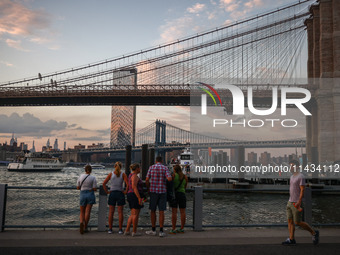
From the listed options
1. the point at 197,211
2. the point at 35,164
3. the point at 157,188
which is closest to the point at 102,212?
the point at 157,188

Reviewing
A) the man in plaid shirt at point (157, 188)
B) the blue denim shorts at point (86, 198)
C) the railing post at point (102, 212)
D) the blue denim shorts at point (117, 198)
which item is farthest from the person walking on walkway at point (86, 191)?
the man in plaid shirt at point (157, 188)

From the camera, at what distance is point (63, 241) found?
7086 mm

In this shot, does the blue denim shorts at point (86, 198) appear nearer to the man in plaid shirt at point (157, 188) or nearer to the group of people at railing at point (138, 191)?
the group of people at railing at point (138, 191)

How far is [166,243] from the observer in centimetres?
712

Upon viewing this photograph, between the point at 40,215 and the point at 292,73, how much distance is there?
36247mm

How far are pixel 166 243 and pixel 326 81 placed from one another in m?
39.0

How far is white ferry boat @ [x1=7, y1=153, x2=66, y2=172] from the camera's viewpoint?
3258 inches

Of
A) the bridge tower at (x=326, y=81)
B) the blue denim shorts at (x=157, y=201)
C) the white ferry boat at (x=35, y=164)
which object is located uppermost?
the bridge tower at (x=326, y=81)

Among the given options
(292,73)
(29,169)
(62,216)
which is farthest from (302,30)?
(29,169)

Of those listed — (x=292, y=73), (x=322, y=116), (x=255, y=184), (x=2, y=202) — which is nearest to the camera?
(x=2, y=202)

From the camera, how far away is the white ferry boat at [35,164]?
271ft

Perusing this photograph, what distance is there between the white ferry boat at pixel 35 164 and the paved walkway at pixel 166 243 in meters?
81.3

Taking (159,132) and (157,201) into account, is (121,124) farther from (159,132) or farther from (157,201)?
(157,201)

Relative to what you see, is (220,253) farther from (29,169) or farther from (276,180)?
(29,169)
